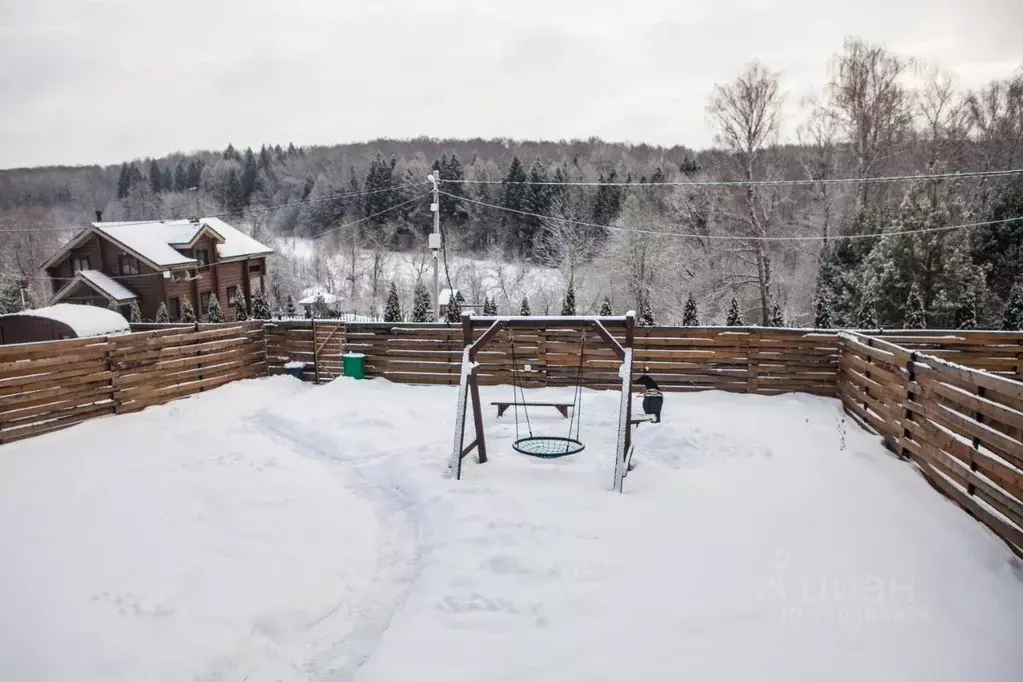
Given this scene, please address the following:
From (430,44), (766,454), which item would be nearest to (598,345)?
(766,454)

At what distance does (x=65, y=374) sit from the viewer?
9.24m

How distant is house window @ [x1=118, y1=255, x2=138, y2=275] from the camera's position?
87.0ft

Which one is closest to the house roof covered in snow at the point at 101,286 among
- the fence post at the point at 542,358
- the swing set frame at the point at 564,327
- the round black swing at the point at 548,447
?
the fence post at the point at 542,358

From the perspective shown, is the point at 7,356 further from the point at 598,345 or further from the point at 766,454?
the point at 766,454

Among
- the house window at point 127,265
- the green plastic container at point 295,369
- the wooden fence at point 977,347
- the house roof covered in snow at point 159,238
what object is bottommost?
the green plastic container at point 295,369

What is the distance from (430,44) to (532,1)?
5.68 metres

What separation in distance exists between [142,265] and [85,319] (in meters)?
12.9

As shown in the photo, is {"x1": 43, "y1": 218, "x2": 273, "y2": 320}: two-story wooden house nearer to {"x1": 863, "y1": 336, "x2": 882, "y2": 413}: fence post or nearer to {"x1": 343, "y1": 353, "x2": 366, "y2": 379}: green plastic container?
{"x1": 343, "y1": 353, "x2": 366, "y2": 379}: green plastic container

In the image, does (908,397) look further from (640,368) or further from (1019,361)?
(1019,361)

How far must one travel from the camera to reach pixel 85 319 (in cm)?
1492

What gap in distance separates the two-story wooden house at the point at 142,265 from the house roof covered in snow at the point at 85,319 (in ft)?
35.3

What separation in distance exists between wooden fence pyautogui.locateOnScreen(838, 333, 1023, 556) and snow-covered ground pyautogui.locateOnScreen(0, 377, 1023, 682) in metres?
0.22

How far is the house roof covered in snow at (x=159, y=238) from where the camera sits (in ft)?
83.1

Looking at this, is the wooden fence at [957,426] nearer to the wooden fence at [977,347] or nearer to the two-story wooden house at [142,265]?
the wooden fence at [977,347]
